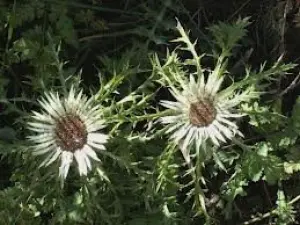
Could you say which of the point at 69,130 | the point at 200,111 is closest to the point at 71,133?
the point at 69,130

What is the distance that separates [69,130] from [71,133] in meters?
0.01

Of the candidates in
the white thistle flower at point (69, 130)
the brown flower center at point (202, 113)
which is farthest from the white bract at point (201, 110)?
the white thistle flower at point (69, 130)

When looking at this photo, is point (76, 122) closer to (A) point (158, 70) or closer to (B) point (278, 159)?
(A) point (158, 70)

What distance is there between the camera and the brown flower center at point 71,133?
6.39 feet

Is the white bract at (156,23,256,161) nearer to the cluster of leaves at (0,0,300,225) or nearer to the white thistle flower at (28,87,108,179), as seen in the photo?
the cluster of leaves at (0,0,300,225)

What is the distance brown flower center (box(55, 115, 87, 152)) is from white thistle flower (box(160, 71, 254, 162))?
27 centimetres

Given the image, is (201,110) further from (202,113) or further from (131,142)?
Answer: (131,142)

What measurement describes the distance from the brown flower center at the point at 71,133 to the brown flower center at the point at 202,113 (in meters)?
0.36

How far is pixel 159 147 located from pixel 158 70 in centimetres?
31

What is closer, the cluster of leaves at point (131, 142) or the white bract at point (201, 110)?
the white bract at point (201, 110)

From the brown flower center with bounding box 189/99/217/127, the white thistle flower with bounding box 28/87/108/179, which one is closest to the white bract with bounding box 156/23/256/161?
the brown flower center with bounding box 189/99/217/127

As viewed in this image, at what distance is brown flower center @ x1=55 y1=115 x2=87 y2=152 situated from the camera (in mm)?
1948

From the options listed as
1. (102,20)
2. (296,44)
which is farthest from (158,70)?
(296,44)

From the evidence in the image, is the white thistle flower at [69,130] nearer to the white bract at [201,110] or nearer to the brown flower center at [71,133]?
the brown flower center at [71,133]
